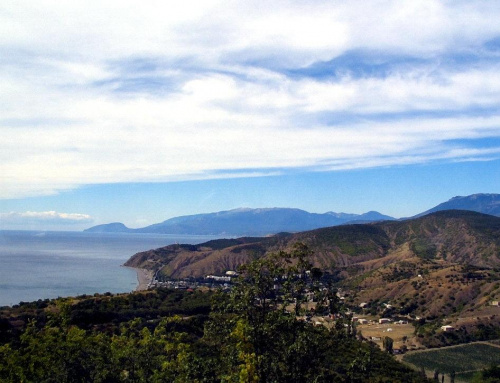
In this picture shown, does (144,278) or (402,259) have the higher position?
(402,259)

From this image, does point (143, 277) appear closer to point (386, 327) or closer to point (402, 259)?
point (402, 259)

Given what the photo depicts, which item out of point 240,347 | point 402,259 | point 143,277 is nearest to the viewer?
point 240,347

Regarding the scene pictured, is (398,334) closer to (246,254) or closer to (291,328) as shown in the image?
(291,328)

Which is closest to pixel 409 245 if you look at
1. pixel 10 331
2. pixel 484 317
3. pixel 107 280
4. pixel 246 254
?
pixel 246 254

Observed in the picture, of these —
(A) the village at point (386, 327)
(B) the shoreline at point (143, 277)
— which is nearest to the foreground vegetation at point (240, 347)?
(A) the village at point (386, 327)

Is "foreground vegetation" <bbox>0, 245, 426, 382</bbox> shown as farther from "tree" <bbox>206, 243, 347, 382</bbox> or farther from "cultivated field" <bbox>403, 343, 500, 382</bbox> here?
"cultivated field" <bbox>403, 343, 500, 382</bbox>

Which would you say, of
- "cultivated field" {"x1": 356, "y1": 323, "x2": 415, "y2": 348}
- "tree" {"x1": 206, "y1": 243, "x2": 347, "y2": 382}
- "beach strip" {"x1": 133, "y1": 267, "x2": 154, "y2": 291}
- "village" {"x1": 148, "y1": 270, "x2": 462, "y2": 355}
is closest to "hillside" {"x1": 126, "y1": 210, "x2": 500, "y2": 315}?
"village" {"x1": 148, "y1": 270, "x2": 462, "y2": 355}

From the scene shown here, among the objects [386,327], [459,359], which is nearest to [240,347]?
[459,359]
